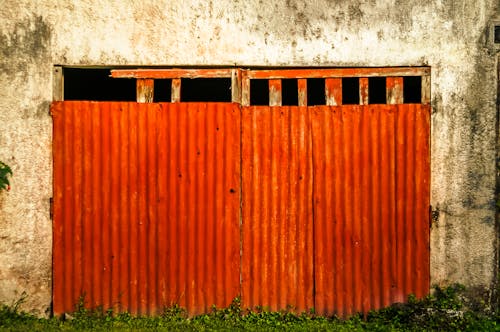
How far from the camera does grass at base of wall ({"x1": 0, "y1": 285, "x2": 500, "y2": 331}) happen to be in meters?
4.76

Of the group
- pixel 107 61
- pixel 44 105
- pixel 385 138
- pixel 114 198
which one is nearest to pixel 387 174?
pixel 385 138

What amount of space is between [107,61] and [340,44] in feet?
8.57

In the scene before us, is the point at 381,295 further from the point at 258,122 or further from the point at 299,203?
the point at 258,122

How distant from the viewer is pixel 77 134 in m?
5.02

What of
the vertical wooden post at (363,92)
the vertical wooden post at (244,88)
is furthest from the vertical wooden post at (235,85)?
the vertical wooden post at (363,92)

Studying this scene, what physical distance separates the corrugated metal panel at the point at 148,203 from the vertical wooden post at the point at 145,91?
94 millimetres

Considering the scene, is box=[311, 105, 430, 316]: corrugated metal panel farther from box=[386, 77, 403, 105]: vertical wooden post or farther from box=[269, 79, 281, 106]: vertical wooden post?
box=[269, 79, 281, 106]: vertical wooden post

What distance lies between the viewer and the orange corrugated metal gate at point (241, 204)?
5.02m

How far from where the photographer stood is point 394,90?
16.8 ft

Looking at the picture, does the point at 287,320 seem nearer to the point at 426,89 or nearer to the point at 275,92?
the point at 275,92

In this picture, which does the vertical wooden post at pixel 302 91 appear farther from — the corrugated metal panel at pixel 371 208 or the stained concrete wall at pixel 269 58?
the corrugated metal panel at pixel 371 208

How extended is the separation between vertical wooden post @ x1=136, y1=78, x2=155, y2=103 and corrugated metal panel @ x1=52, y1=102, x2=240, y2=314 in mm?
94

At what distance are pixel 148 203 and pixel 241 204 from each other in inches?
41.0

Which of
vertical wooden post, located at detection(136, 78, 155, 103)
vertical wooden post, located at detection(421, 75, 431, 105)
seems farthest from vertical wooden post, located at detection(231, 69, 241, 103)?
vertical wooden post, located at detection(421, 75, 431, 105)
